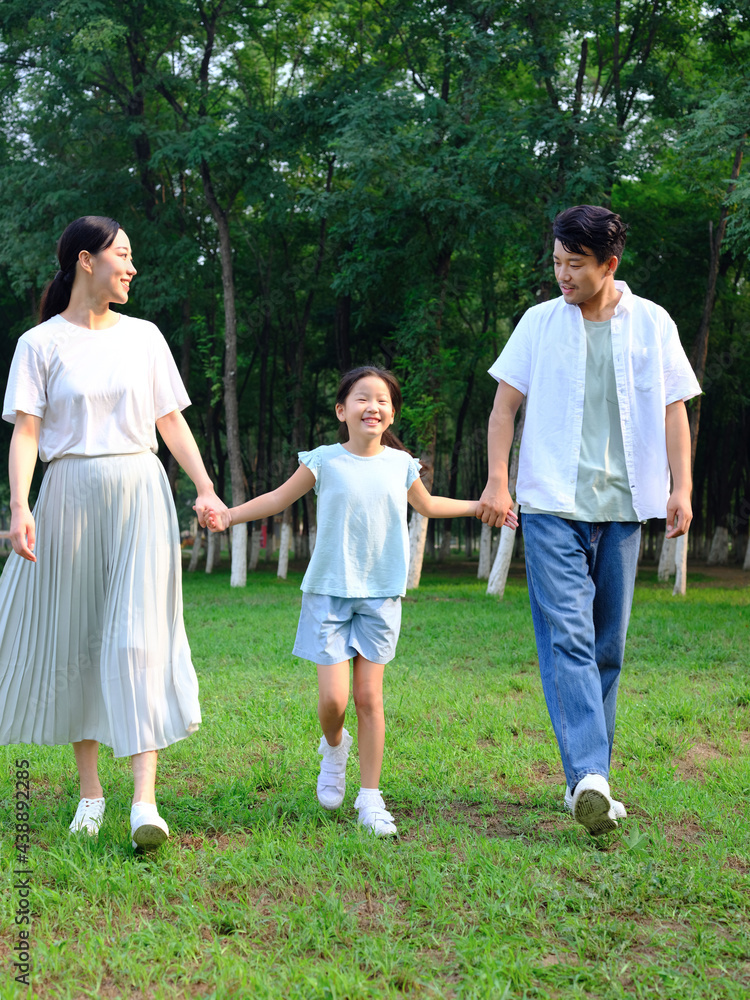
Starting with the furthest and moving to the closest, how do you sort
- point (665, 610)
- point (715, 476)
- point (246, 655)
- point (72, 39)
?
point (715, 476) < point (72, 39) < point (665, 610) < point (246, 655)

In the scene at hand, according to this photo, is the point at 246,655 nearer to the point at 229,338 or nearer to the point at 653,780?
the point at 653,780

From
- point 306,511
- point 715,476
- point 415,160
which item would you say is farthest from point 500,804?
point 715,476

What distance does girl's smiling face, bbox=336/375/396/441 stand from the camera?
4152 millimetres

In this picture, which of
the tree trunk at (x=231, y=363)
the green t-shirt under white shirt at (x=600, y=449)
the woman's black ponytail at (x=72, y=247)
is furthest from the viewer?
the tree trunk at (x=231, y=363)

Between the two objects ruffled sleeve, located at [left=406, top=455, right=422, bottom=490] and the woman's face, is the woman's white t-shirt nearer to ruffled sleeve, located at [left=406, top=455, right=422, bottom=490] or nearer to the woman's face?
the woman's face

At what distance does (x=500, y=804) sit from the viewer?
168 inches

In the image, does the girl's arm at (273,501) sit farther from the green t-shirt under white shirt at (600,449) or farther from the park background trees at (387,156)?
the park background trees at (387,156)

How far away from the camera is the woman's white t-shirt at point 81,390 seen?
12.3 ft

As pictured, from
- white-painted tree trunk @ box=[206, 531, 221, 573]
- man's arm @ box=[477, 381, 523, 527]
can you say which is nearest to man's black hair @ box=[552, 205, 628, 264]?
man's arm @ box=[477, 381, 523, 527]

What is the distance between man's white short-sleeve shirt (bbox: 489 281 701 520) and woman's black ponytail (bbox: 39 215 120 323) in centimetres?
182

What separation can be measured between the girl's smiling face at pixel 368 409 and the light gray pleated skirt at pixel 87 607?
88 centimetres

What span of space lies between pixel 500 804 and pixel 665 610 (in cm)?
1013

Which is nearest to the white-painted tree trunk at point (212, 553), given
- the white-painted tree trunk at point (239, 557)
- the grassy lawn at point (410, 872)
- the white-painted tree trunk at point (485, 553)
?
the white-painted tree trunk at point (239, 557)

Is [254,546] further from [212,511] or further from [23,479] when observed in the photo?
[23,479]
